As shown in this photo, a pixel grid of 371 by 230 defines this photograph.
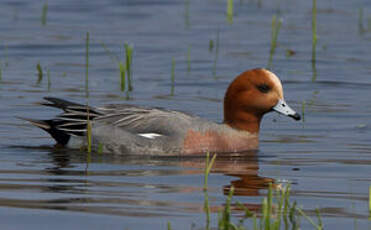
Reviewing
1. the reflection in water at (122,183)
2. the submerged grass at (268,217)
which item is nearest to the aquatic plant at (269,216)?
the submerged grass at (268,217)

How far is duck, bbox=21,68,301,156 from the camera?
31.1 ft

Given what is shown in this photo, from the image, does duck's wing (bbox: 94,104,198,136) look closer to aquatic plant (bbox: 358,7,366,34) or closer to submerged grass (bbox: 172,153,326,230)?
submerged grass (bbox: 172,153,326,230)

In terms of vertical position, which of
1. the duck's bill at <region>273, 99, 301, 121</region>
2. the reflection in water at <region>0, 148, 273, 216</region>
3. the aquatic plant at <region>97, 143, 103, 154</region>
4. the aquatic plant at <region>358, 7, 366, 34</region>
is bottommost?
the reflection in water at <region>0, 148, 273, 216</region>

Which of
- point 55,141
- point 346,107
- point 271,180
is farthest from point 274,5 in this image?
point 271,180

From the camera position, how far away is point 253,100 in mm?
9625

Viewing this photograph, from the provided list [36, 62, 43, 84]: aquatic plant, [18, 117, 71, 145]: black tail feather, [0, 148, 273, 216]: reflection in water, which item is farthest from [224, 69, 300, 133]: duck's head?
[36, 62, 43, 84]: aquatic plant

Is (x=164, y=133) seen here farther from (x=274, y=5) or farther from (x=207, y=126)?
(x=274, y=5)

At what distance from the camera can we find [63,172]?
838cm

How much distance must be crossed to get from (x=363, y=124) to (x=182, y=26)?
24.7 ft

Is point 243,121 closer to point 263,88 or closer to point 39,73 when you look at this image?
point 263,88

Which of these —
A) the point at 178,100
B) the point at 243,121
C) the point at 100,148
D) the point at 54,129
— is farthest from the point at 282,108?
the point at 178,100

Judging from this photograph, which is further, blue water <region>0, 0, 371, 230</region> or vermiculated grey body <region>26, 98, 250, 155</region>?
vermiculated grey body <region>26, 98, 250, 155</region>

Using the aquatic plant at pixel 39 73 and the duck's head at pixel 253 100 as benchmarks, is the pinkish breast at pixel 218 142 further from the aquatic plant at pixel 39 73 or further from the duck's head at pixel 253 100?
the aquatic plant at pixel 39 73

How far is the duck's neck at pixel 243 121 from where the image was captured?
972 centimetres
